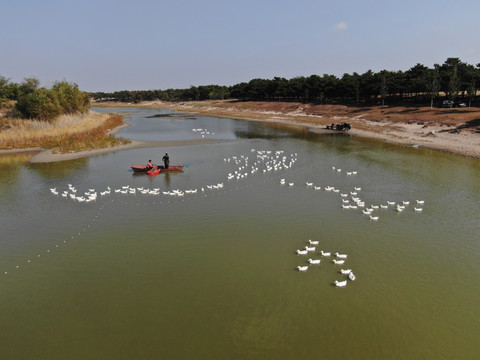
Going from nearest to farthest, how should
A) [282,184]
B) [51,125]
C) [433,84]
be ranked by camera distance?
[282,184]
[51,125]
[433,84]

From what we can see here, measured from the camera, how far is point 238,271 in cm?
1462

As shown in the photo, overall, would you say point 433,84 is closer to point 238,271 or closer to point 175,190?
point 175,190

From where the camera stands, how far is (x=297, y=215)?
2095cm

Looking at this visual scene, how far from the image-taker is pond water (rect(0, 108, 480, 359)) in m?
10.7

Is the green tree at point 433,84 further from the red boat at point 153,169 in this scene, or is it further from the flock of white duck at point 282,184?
the red boat at point 153,169

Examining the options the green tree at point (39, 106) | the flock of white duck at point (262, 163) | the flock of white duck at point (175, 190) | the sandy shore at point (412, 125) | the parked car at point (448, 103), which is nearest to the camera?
the flock of white duck at point (175, 190)

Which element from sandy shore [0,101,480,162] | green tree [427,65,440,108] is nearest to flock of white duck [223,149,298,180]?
sandy shore [0,101,480,162]

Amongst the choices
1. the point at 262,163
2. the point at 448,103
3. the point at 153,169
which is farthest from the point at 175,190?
the point at 448,103

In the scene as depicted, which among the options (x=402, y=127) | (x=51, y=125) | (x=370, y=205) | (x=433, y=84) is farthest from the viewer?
(x=433, y=84)

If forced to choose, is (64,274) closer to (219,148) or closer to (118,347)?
(118,347)

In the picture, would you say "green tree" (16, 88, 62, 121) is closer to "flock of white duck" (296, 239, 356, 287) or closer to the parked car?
"flock of white duck" (296, 239, 356, 287)

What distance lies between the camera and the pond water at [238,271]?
10.7 metres

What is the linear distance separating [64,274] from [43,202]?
12.0 m

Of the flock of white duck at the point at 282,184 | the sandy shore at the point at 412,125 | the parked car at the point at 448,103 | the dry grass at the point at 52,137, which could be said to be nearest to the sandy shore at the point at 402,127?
the sandy shore at the point at 412,125
